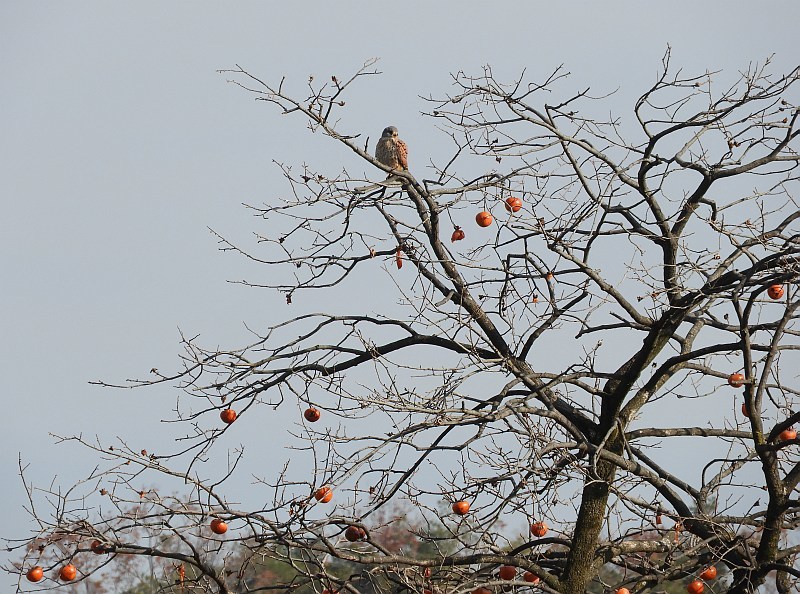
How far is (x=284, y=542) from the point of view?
14.6 ft

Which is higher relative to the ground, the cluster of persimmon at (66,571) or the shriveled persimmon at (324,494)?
the cluster of persimmon at (66,571)

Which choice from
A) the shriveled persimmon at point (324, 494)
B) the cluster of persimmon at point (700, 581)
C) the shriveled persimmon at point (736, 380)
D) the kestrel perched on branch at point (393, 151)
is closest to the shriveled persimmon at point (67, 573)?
the shriveled persimmon at point (324, 494)

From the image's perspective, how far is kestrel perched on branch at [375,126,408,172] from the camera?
599cm

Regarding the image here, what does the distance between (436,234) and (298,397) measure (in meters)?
1.20

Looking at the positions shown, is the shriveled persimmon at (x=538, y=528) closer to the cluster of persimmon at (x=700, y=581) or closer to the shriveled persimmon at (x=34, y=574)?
the cluster of persimmon at (x=700, y=581)

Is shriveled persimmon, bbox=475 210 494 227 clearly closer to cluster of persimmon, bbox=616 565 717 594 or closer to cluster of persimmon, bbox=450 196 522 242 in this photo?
cluster of persimmon, bbox=450 196 522 242

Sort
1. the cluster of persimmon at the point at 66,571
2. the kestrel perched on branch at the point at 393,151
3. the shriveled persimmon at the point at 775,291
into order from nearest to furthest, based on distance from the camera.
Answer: the cluster of persimmon at the point at 66,571 < the shriveled persimmon at the point at 775,291 < the kestrel perched on branch at the point at 393,151

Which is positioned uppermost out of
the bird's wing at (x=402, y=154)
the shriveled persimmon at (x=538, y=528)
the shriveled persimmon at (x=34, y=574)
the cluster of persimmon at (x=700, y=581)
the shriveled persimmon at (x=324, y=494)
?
the bird's wing at (x=402, y=154)

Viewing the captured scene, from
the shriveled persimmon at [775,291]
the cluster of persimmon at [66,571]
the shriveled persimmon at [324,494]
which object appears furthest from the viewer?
the shriveled persimmon at [775,291]

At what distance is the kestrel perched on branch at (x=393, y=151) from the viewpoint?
599 centimetres

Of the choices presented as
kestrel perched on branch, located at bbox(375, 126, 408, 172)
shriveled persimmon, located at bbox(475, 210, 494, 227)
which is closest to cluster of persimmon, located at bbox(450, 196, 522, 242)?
shriveled persimmon, located at bbox(475, 210, 494, 227)

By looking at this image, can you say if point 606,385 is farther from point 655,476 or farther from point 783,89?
point 783,89

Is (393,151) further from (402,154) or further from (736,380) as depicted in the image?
(736,380)

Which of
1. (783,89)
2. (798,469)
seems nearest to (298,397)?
(798,469)
